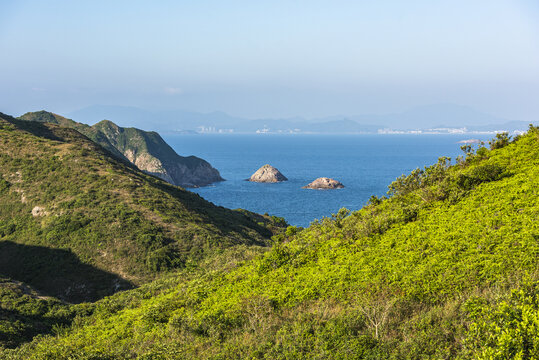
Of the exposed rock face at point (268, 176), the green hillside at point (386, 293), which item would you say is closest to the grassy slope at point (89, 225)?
the green hillside at point (386, 293)

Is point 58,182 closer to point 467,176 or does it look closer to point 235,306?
point 235,306

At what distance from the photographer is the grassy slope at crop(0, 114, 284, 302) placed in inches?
1706

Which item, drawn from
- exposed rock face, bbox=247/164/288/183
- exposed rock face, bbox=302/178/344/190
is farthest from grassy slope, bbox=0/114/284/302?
exposed rock face, bbox=247/164/288/183

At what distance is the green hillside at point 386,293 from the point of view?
10.3 m

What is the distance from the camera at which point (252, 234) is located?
66062mm

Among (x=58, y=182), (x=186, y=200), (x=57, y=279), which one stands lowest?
(x=57, y=279)

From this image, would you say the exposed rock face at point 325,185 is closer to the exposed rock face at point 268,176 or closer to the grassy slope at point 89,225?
the exposed rock face at point 268,176

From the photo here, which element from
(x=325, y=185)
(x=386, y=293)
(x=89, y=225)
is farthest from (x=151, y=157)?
(x=386, y=293)

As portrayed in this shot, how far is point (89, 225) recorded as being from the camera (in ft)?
168

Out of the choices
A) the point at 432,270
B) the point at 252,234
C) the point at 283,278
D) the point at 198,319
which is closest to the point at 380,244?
the point at 432,270

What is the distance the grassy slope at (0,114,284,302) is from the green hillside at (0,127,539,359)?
76.0ft

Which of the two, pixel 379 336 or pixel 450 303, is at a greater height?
pixel 450 303

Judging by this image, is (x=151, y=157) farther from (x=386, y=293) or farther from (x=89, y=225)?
(x=386, y=293)

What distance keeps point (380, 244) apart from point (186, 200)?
58989 millimetres
